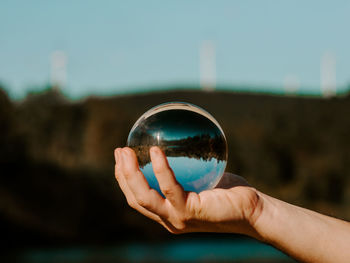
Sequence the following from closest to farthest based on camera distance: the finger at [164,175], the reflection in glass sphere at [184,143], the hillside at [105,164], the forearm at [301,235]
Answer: the finger at [164,175] < the forearm at [301,235] < the reflection in glass sphere at [184,143] < the hillside at [105,164]

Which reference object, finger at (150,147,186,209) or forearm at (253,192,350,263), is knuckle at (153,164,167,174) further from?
forearm at (253,192,350,263)

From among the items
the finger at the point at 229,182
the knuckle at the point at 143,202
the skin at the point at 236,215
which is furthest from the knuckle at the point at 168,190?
the finger at the point at 229,182

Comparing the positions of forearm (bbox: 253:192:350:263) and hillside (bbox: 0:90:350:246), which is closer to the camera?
forearm (bbox: 253:192:350:263)

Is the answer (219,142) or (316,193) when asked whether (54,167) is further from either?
(219,142)

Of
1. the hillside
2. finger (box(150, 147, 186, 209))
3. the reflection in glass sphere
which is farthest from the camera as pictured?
the hillside

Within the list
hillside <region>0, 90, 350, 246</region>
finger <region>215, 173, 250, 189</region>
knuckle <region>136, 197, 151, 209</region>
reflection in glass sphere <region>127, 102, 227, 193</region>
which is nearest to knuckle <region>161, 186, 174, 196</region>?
knuckle <region>136, 197, 151, 209</region>

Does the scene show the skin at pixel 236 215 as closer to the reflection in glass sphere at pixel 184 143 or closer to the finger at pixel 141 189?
the finger at pixel 141 189

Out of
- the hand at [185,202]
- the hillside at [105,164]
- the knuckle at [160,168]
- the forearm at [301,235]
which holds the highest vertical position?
the knuckle at [160,168]
